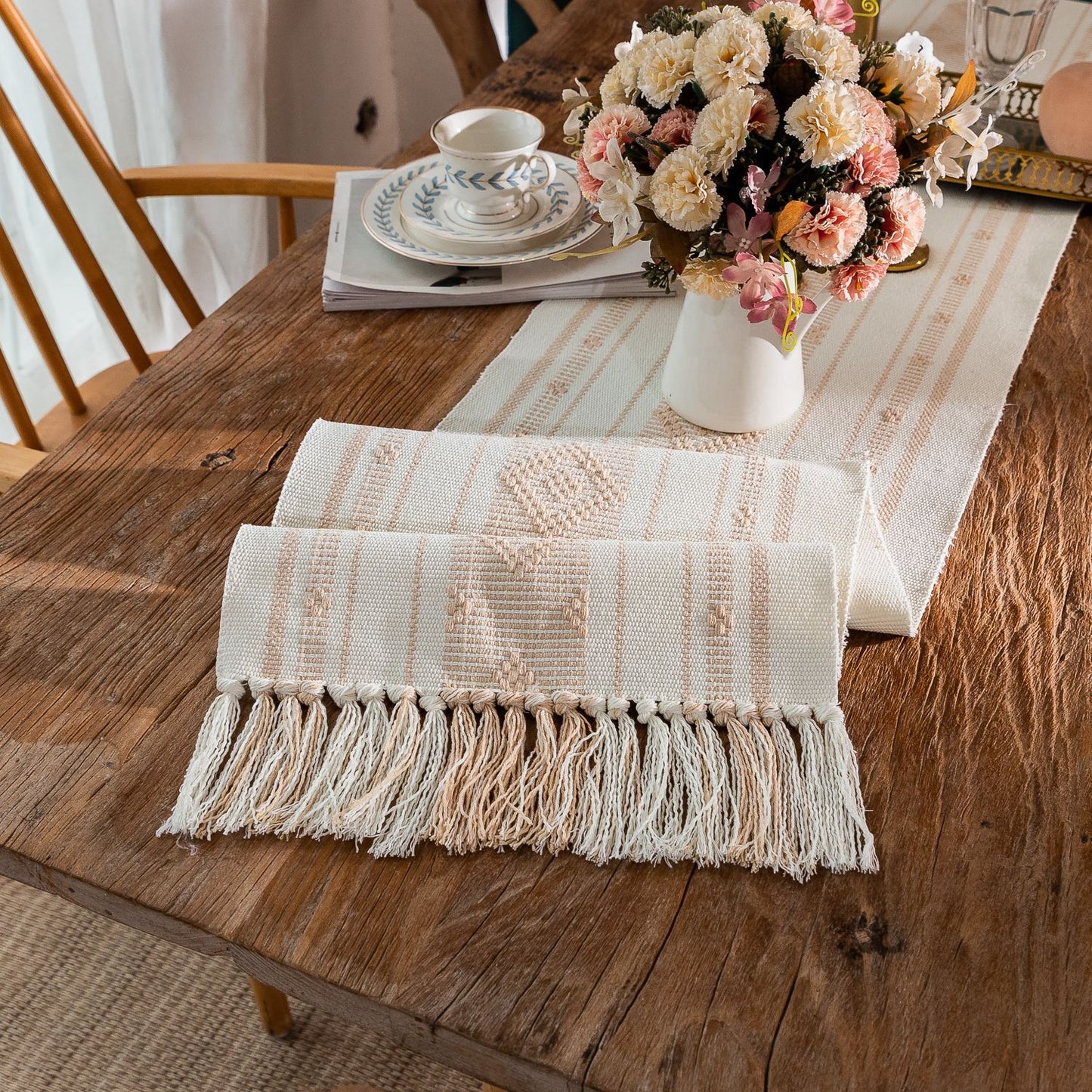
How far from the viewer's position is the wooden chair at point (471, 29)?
1.75 metres

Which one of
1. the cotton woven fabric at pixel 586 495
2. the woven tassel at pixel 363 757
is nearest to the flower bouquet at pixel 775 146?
the cotton woven fabric at pixel 586 495

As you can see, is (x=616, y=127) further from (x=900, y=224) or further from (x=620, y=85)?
(x=900, y=224)

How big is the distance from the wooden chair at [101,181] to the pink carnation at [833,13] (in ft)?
2.07

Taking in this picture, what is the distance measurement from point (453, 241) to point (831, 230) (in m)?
0.43

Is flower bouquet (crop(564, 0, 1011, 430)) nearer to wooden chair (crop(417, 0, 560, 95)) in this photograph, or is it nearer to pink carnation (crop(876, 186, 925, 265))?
pink carnation (crop(876, 186, 925, 265))

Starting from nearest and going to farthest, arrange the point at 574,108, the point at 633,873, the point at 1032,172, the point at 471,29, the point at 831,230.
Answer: the point at 633,873 → the point at 831,230 → the point at 574,108 → the point at 1032,172 → the point at 471,29

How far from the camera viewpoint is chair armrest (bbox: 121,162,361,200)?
1.22 meters

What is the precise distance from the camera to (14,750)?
66 cm

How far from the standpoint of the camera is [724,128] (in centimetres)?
68

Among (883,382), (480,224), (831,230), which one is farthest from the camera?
(480,224)

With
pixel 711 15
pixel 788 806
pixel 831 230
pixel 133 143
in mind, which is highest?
pixel 711 15

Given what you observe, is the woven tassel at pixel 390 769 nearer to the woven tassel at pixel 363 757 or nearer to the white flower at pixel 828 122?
the woven tassel at pixel 363 757

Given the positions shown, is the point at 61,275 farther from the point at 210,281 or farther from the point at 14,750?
the point at 14,750

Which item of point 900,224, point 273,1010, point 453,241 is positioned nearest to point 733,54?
point 900,224
